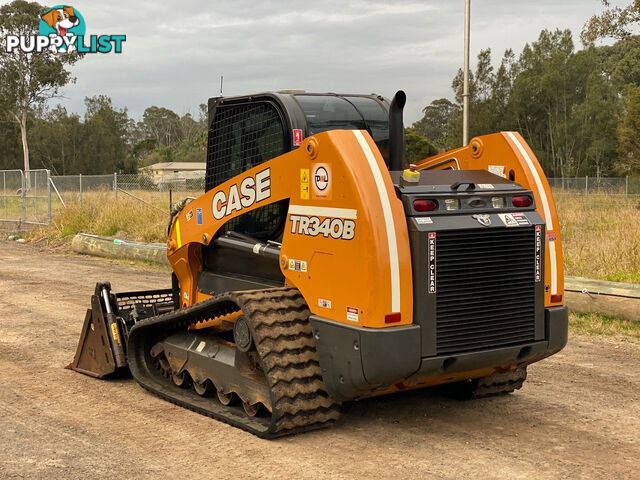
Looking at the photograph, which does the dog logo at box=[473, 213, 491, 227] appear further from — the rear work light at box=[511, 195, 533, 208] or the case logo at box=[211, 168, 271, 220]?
the case logo at box=[211, 168, 271, 220]

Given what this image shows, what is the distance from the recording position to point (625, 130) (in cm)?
3612

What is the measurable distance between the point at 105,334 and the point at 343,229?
292 centimetres

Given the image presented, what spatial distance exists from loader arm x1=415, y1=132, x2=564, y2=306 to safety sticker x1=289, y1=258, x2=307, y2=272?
1.60 metres

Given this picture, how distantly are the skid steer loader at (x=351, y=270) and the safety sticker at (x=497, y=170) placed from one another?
0.05 ft

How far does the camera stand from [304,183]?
501cm

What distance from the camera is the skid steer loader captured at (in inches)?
181

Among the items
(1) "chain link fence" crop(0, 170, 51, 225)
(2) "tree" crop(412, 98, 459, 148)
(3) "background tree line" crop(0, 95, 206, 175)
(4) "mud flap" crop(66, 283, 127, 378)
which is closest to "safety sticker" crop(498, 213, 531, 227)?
(4) "mud flap" crop(66, 283, 127, 378)

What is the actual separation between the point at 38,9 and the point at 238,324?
2012 inches

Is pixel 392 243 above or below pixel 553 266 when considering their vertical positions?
above

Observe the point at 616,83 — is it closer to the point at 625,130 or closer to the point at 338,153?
the point at 625,130

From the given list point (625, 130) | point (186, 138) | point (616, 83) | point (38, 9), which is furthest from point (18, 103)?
point (186, 138)


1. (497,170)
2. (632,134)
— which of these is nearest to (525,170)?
(497,170)

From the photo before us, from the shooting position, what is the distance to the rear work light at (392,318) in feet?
15.0

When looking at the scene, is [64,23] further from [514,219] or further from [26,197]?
[514,219]
